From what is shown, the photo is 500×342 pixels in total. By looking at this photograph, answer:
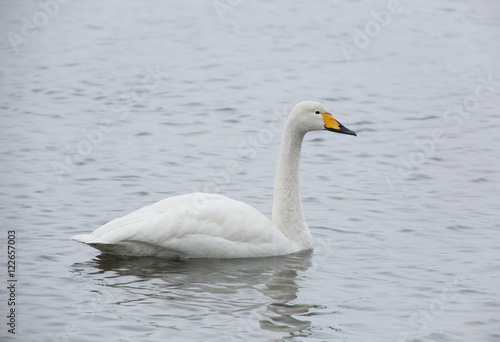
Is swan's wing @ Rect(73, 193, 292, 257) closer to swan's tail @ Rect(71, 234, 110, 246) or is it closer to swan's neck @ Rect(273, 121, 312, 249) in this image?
swan's tail @ Rect(71, 234, 110, 246)

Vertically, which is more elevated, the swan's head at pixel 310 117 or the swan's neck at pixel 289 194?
the swan's head at pixel 310 117

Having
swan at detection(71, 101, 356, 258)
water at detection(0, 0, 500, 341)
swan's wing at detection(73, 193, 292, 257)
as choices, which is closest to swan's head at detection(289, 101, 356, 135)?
swan at detection(71, 101, 356, 258)

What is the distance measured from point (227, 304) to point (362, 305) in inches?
53.3

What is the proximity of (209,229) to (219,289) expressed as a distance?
94cm

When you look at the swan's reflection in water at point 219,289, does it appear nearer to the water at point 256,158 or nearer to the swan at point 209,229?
the water at point 256,158

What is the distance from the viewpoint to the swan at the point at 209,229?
32.0 ft

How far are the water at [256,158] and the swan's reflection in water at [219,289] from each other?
0.09 feet

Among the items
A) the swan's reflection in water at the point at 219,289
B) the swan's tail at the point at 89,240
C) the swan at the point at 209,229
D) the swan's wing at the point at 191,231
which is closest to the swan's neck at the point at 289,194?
the swan at the point at 209,229

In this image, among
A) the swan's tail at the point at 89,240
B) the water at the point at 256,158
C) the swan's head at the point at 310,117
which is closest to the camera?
the water at the point at 256,158

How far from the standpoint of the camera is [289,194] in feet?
35.4

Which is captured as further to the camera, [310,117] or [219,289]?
[310,117]

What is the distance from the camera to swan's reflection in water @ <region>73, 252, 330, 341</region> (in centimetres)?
850

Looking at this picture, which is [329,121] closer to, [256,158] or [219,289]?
[219,289]

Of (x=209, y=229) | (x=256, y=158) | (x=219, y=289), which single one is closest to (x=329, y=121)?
(x=209, y=229)
